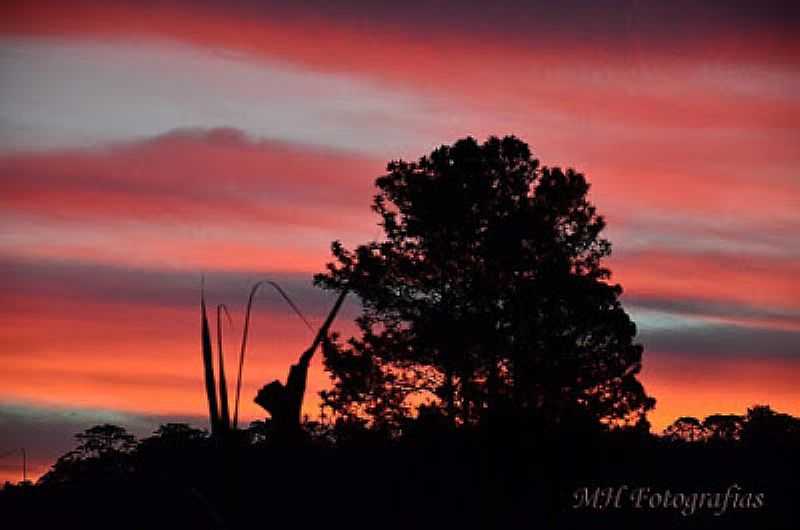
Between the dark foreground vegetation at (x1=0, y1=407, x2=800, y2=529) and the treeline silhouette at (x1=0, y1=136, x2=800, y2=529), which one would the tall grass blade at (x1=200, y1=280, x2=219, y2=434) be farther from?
the dark foreground vegetation at (x1=0, y1=407, x2=800, y2=529)

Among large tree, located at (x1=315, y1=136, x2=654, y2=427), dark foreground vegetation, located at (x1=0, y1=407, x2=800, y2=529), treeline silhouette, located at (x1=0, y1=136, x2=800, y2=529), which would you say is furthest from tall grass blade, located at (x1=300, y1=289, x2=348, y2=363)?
large tree, located at (x1=315, y1=136, x2=654, y2=427)

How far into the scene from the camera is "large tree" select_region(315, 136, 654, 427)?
105ft

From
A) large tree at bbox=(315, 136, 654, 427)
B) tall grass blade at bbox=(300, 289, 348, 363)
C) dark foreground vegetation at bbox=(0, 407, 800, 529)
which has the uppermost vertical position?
large tree at bbox=(315, 136, 654, 427)

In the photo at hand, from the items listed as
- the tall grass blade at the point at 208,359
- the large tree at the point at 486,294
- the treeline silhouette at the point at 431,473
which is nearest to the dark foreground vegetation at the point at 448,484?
the treeline silhouette at the point at 431,473

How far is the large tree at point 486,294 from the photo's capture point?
32.1 metres

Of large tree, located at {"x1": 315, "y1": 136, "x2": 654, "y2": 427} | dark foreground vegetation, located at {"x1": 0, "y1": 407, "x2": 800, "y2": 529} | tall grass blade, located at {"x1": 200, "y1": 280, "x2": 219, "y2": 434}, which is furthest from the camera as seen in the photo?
large tree, located at {"x1": 315, "y1": 136, "x2": 654, "y2": 427}

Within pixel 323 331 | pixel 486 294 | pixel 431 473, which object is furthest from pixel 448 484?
pixel 486 294

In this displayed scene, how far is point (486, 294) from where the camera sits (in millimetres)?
32344

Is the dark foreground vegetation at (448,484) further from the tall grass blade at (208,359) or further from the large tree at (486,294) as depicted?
the large tree at (486,294)

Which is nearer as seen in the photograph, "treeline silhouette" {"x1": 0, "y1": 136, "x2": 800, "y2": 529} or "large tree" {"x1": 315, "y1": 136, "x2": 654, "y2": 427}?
"treeline silhouette" {"x1": 0, "y1": 136, "x2": 800, "y2": 529}

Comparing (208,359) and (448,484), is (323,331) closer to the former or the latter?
(208,359)

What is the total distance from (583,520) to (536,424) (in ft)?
6.64

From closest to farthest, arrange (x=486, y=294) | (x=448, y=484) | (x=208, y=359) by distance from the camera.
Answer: (x=208, y=359), (x=448, y=484), (x=486, y=294)

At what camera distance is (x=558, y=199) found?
111ft
